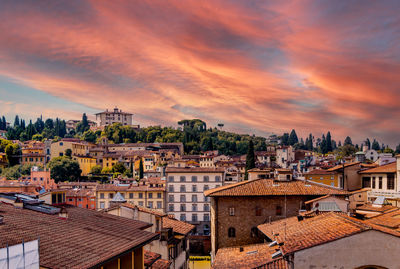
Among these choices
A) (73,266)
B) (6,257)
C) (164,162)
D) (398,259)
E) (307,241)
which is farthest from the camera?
(164,162)

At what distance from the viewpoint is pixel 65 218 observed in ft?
37.3

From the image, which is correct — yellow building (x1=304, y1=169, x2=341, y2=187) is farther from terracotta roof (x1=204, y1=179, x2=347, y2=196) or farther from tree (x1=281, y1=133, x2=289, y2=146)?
tree (x1=281, y1=133, x2=289, y2=146)

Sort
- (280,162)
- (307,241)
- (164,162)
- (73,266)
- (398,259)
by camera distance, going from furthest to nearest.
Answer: (280,162)
(164,162)
(307,241)
(398,259)
(73,266)

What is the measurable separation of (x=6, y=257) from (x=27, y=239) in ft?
4.17

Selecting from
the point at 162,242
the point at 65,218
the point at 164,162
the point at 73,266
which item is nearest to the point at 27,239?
the point at 73,266

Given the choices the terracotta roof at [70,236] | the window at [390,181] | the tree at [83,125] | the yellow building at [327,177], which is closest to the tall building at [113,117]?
the tree at [83,125]

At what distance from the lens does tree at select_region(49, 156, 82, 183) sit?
90188 millimetres

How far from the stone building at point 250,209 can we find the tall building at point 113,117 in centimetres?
15674

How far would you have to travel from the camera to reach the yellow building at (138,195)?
52062mm

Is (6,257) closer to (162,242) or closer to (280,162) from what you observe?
(162,242)

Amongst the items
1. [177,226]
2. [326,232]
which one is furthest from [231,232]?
[326,232]

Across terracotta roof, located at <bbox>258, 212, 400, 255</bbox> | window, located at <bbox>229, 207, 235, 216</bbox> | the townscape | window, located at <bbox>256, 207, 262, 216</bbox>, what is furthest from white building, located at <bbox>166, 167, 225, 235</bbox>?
terracotta roof, located at <bbox>258, 212, 400, 255</bbox>

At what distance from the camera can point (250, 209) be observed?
25.4m

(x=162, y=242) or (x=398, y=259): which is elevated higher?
(x=398, y=259)
